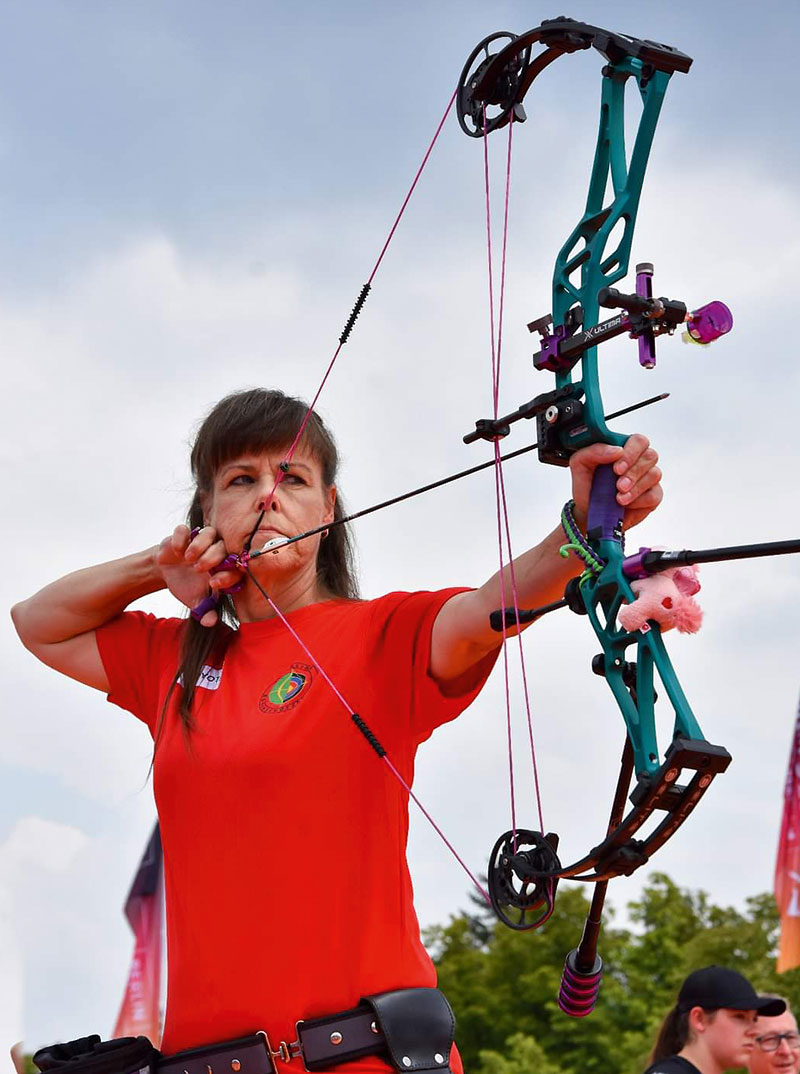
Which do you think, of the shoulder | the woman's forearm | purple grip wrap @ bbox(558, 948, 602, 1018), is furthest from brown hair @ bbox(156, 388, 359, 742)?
the shoulder

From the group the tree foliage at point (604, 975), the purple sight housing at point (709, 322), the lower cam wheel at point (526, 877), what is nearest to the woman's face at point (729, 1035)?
the lower cam wheel at point (526, 877)

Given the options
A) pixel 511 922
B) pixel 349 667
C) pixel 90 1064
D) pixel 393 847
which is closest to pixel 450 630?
pixel 349 667

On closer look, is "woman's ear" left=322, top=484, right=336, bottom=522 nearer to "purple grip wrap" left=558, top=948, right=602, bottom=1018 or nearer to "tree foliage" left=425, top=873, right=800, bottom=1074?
"purple grip wrap" left=558, top=948, right=602, bottom=1018

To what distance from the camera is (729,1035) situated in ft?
10.9

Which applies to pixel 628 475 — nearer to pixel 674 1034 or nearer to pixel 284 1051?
pixel 284 1051

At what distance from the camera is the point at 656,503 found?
76.6 inches

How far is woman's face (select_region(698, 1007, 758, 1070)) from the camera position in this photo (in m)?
3.32

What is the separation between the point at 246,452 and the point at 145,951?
695 cm

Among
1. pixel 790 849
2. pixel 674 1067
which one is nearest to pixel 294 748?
pixel 674 1067

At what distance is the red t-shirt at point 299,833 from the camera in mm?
2021

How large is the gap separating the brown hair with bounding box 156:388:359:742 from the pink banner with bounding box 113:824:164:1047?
6.01 m

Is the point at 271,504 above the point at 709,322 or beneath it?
above

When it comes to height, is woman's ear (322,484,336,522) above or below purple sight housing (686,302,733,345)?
above

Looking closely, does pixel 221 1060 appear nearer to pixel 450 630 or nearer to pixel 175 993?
pixel 175 993
